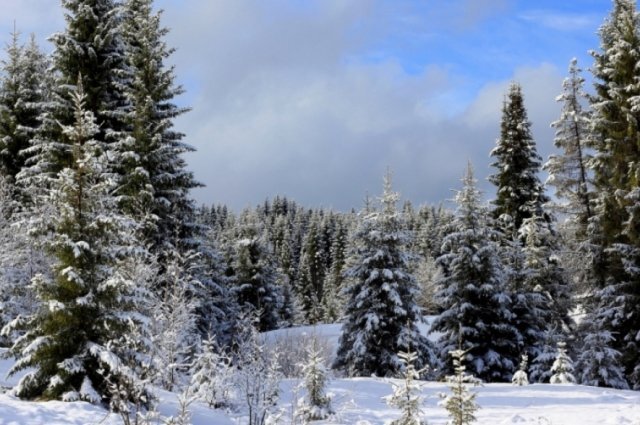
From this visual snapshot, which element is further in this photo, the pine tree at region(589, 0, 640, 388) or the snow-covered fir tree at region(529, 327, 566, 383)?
the snow-covered fir tree at region(529, 327, 566, 383)

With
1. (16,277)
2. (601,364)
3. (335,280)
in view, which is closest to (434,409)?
(601,364)

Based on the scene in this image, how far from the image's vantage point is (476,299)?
22.7 meters

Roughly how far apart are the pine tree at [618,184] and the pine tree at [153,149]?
49.7 feet

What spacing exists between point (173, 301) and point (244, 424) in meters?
5.05

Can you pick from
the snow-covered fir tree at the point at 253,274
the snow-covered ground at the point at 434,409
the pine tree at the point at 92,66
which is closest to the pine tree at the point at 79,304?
the snow-covered ground at the point at 434,409

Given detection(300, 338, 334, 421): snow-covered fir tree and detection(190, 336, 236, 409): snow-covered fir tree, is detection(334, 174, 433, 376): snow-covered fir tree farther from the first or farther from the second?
detection(190, 336, 236, 409): snow-covered fir tree

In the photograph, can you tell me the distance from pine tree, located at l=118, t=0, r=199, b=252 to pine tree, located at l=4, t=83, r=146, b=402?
24.8 ft

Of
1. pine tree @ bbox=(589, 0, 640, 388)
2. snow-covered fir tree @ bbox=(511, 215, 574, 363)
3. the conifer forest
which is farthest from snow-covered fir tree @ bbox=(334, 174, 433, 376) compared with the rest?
pine tree @ bbox=(589, 0, 640, 388)

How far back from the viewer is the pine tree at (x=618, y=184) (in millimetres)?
19625

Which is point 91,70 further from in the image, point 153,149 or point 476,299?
point 476,299

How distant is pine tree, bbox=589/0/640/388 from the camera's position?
773 inches

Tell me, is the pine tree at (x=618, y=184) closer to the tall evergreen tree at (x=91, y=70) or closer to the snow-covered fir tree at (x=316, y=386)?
the snow-covered fir tree at (x=316, y=386)

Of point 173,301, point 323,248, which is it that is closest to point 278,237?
point 323,248

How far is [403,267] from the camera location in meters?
23.0
